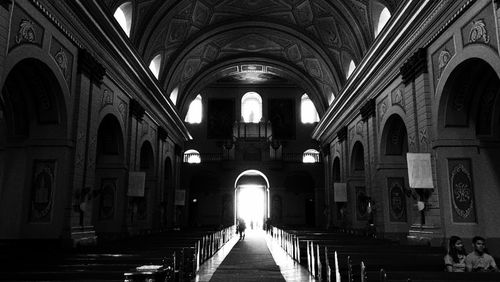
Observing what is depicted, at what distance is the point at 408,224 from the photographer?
11.9m

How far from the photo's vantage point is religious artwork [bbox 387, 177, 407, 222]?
39.2 ft

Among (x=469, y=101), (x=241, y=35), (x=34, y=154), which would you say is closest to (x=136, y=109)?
(x=34, y=154)

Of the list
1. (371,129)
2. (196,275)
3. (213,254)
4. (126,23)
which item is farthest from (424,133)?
(126,23)

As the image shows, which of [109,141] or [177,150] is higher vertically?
[177,150]

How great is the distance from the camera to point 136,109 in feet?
45.2

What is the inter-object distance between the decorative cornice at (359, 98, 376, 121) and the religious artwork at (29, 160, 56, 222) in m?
9.24

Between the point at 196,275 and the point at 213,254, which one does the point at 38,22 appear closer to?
the point at 196,275

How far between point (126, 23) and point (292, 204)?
1607 centimetres

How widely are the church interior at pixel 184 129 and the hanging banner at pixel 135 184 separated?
42 mm

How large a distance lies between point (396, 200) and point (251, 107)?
665 inches

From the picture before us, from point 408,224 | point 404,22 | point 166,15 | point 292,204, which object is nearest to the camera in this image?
point 404,22

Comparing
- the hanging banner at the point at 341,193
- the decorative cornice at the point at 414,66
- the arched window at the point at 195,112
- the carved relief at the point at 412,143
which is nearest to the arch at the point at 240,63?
the arched window at the point at 195,112

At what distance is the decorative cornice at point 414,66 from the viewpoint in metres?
9.49

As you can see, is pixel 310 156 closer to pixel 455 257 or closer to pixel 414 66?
pixel 414 66
